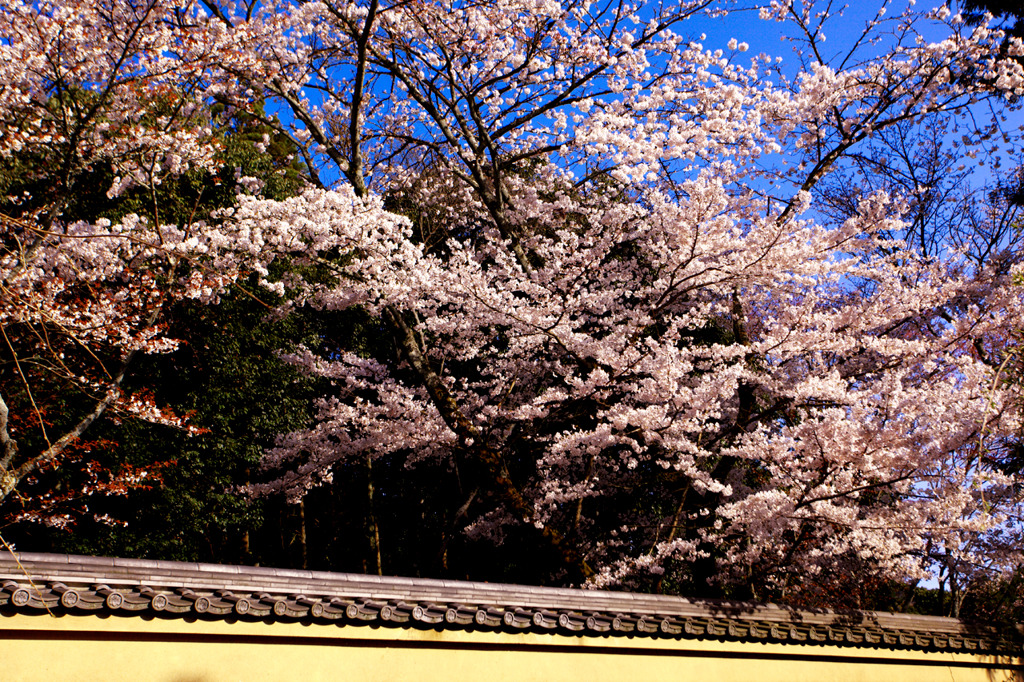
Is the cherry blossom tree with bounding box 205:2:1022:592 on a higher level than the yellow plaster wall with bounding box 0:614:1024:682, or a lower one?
higher

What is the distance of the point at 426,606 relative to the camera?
477cm

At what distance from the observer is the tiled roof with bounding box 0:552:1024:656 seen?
12.5 feet

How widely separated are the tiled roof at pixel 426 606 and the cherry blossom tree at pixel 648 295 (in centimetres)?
80

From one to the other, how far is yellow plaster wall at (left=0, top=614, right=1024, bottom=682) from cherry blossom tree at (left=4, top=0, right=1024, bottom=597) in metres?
1.14

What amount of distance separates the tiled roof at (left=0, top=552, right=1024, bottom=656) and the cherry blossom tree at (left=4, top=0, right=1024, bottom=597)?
2.63 feet

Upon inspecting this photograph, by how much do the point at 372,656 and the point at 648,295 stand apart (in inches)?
267

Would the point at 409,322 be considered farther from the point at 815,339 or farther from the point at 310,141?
the point at 815,339

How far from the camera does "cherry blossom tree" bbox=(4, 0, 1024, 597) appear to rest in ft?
21.9

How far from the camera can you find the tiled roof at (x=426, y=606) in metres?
3.82

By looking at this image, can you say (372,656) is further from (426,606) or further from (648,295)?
(648,295)

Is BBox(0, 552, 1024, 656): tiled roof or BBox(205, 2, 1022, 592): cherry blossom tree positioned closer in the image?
BBox(0, 552, 1024, 656): tiled roof

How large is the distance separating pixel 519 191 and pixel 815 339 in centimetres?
643

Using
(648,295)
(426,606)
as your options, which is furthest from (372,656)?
(648,295)

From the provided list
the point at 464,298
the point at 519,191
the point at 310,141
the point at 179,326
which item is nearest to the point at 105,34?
the point at 310,141
